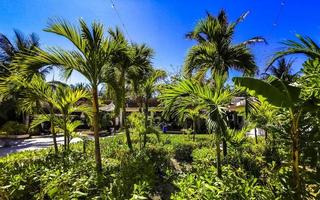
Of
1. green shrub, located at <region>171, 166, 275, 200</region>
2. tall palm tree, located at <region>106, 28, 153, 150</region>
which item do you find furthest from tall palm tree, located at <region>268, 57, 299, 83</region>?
tall palm tree, located at <region>106, 28, 153, 150</region>

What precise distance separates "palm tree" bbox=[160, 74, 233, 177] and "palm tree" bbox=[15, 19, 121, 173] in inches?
63.3

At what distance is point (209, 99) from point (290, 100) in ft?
4.67

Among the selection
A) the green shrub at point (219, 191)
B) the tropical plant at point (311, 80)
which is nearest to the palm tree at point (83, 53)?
the green shrub at point (219, 191)

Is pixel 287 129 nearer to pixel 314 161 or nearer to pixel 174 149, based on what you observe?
pixel 314 161

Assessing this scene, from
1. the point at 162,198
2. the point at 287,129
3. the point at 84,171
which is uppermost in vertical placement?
the point at 287,129

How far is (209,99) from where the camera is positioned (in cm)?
483

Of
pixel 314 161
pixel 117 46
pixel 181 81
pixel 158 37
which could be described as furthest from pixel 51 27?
pixel 158 37

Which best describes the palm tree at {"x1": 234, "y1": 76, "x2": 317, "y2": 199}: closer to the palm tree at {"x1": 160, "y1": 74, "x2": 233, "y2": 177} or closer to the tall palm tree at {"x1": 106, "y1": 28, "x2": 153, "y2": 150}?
the palm tree at {"x1": 160, "y1": 74, "x2": 233, "y2": 177}

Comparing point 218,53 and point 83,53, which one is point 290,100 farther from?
point 218,53

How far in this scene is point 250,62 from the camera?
9172mm

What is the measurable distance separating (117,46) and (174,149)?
7017 millimetres

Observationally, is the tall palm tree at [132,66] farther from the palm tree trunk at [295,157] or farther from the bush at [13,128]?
the bush at [13,128]

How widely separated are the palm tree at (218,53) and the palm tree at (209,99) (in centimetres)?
406

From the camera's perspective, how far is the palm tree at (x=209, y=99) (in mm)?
4484
